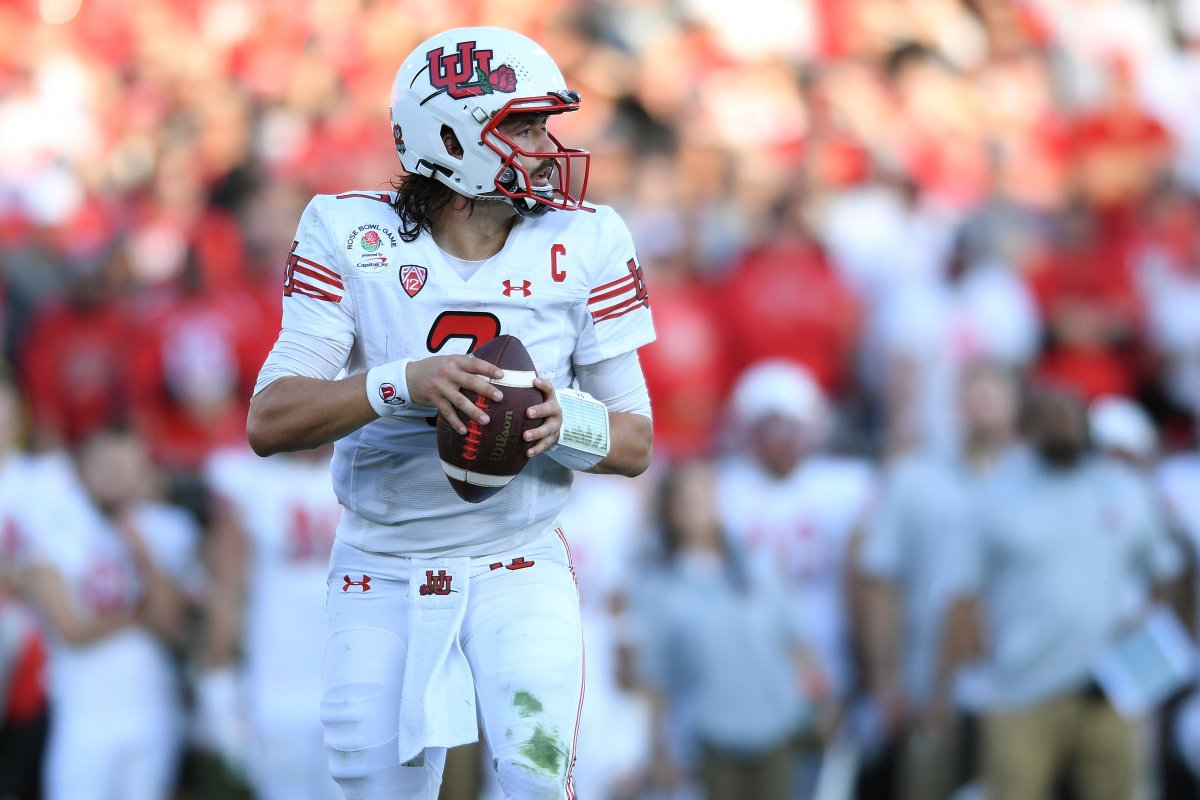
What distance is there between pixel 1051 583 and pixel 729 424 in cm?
183

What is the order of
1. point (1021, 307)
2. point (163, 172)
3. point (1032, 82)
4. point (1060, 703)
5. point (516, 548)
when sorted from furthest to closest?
point (1032, 82) → point (163, 172) → point (1021, 307) → point (1060, 703) → point (516, 548)

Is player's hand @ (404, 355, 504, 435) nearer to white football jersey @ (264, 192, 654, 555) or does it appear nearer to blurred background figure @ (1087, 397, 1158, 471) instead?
white football jersey @ (264, 192, 654, 555)

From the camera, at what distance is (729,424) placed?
9.06m

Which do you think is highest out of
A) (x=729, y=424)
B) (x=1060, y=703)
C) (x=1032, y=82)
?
(x=1032, y=82)

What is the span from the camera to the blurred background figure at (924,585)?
8.39 meters

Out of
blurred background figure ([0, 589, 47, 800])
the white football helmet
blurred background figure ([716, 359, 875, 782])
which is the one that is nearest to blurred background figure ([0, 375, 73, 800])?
blurred background figure ([0, 589, 47, 800])

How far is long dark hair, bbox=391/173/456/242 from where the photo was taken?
14.4 ft

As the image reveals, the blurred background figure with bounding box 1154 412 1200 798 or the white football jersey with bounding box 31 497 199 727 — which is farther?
the blurred background figure with bounding box 1154 412 1200 798

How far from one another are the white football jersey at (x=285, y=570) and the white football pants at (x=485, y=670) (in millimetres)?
3557

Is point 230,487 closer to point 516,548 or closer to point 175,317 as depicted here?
point 175,317

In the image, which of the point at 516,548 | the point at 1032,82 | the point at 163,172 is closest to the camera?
the point at 516,548

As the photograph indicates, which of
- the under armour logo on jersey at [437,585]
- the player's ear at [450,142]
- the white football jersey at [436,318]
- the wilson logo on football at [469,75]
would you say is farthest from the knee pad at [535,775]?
the wilson logo on football at [469,75]

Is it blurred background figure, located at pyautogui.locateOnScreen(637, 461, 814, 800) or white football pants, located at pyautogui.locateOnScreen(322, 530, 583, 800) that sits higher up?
white football pants, located at pyautogui.locateOnScreen(322, 530, 583, 800)

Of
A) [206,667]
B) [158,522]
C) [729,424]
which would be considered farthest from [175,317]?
[729,424]
